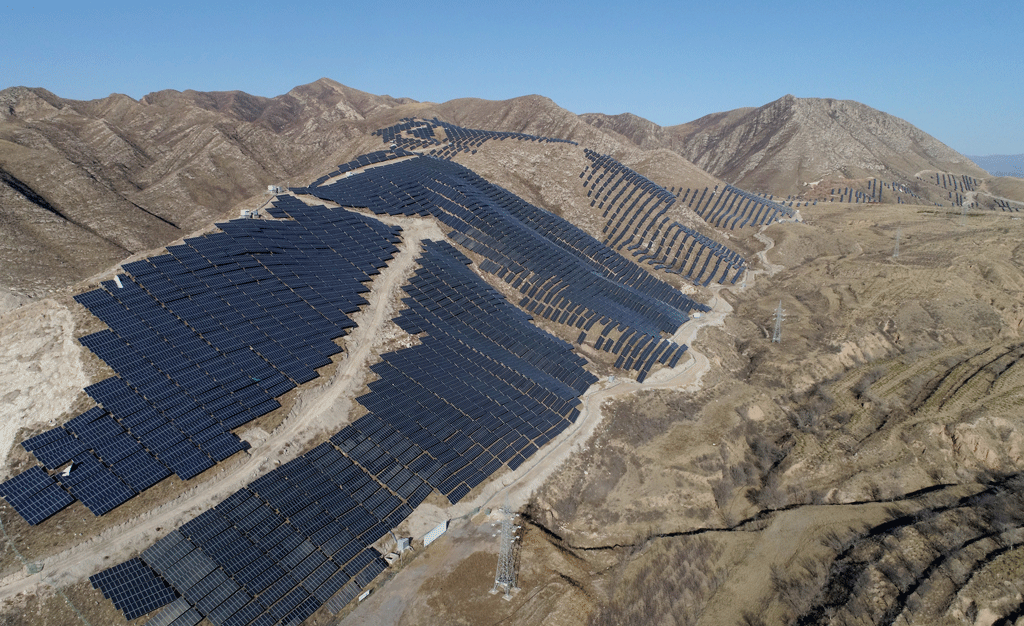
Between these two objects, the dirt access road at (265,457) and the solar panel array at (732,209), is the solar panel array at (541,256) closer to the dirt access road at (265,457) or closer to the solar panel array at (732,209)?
the dirt access road at (265,457)

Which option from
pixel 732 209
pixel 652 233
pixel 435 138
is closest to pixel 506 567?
pixel 652 233

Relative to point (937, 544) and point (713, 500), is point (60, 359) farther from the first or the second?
point (937, 544)

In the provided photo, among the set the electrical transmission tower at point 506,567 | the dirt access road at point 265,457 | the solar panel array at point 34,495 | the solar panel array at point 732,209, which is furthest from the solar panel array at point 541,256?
the solar panel array at point 34,495

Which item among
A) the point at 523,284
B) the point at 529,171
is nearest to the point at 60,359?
the point at 523,284

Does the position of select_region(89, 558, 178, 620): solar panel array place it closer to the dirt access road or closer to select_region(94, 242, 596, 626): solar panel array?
select_region(94, 242, 596, 626): solar panel array

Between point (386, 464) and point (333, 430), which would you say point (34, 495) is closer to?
point (333, 430)
